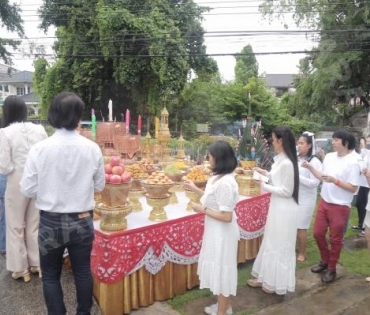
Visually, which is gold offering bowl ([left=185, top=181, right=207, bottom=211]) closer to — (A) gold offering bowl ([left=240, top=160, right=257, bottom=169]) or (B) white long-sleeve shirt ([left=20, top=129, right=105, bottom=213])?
(A) gold offering bowl ([left=240, top=160, right=257, bottom=169])

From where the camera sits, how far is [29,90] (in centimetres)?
4372

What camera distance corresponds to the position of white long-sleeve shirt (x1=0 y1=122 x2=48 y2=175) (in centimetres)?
268

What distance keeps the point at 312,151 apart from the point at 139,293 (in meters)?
2.13

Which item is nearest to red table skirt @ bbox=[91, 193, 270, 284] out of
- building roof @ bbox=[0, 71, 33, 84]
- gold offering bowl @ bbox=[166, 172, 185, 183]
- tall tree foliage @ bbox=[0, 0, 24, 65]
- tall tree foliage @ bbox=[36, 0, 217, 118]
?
gold offering bowl @ bbox=[166, 172, 185, 183]

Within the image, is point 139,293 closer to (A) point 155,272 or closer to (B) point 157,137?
(A) point 155,272

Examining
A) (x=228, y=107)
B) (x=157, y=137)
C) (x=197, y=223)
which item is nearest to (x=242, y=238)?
(x=197, y=223)

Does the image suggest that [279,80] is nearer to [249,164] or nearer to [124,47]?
[124,47]

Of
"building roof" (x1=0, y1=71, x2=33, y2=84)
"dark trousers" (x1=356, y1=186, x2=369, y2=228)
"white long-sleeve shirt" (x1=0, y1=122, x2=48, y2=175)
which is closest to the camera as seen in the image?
"white long-sleeve shirt" (x1=0, y1=122, x2=48, y2=175)

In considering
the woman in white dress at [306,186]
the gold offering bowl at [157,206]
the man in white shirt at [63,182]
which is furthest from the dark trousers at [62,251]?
the woman in white dress at [306,186]

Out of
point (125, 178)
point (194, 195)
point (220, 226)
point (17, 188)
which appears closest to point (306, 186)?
point (194, 195)

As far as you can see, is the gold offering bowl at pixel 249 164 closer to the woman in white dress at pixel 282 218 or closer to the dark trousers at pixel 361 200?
the woman in white dress at pixel 282 218

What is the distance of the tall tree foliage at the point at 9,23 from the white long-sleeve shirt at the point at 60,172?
17.7 m

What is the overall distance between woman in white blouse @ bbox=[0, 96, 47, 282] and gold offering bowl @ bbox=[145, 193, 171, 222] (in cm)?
93

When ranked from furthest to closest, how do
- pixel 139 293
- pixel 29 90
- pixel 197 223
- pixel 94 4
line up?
pixel 29 90, pixel 94 4, pixel 197 223, pixel 139 293
